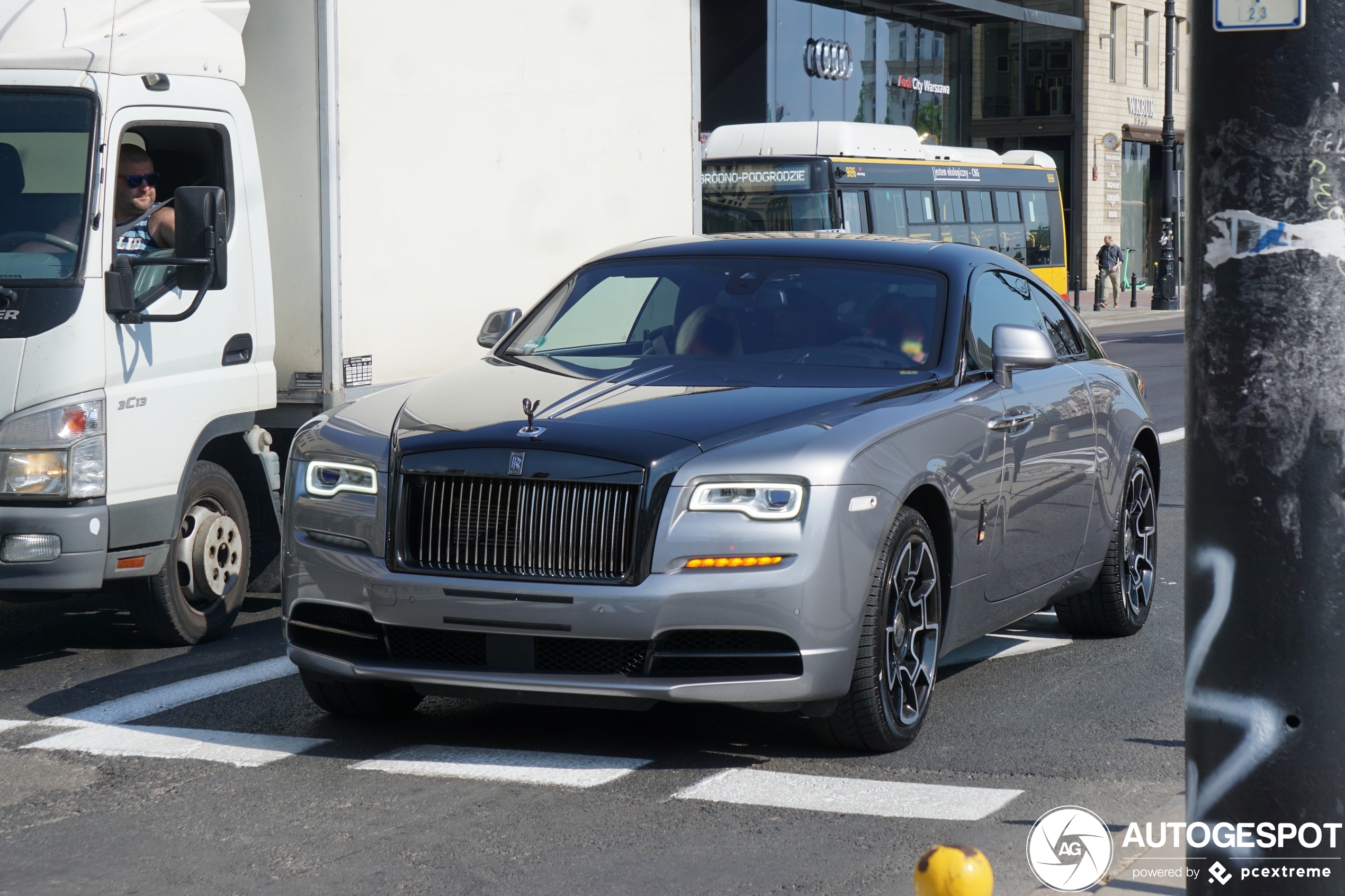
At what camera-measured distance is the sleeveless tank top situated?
751cm

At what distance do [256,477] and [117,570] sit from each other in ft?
4.19

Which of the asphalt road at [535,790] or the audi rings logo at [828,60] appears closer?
the asphalt road at [535,790]

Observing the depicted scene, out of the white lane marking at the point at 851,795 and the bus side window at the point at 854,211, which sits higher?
the bus side window at the point at 854,211

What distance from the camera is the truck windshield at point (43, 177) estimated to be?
7.16 metres

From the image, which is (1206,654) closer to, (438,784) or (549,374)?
(438,784)

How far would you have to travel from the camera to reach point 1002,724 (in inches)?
243

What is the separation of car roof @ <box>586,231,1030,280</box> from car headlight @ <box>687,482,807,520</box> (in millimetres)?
1738

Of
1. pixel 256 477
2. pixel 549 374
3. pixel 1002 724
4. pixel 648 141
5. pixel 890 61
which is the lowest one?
pixel 1002 724

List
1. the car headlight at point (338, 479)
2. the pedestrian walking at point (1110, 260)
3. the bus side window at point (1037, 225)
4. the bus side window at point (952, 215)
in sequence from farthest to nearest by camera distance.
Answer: the pedestrian walking at point (1110, 260) < the bus side window at point (1037, 225) < the bus side window at point (952, 215) < the car headlight at point (338, 479)

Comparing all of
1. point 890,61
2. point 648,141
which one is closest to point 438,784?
point 648,141

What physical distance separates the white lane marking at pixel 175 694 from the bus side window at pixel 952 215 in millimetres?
24378

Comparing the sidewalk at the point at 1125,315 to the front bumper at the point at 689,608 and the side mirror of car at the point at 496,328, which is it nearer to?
the side mirror of car at the point at 496,328

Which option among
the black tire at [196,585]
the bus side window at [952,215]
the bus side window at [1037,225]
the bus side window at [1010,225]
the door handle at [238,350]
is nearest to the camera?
the black tire at [196,585]

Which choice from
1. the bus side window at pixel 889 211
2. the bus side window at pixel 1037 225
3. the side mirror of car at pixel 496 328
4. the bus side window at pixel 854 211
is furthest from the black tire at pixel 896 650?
the bus side window at pixel 1037 225
